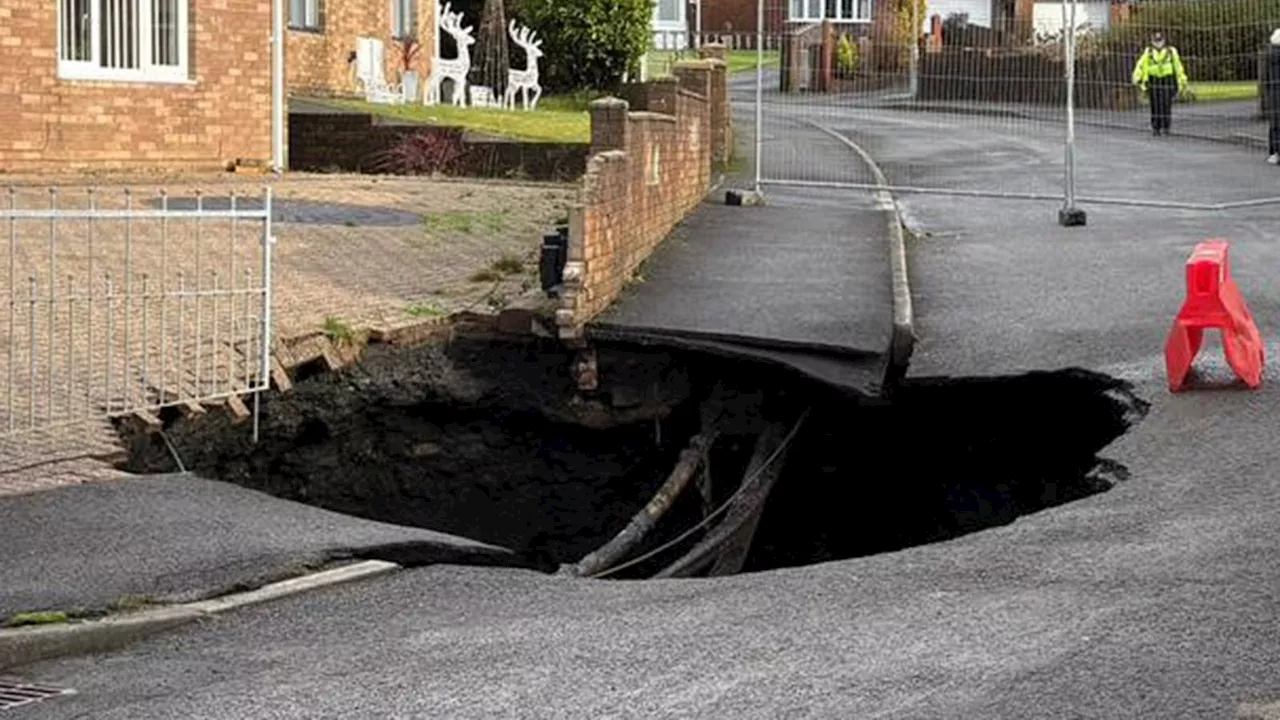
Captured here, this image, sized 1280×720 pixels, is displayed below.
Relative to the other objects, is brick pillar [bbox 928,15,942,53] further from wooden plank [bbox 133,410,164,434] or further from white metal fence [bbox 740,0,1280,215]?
wooden plank [bbox 133,410,164,434]

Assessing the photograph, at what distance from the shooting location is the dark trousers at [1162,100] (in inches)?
1014

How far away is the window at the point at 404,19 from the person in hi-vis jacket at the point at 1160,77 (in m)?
11.6

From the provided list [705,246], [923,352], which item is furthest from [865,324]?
[705,246]

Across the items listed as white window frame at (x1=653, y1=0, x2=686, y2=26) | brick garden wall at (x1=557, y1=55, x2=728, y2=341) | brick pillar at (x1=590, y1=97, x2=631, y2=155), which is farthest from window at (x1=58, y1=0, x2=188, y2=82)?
white window frame at (x1=653, y1=0, x2=686, y2=26)

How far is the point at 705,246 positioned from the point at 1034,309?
10.6 feet

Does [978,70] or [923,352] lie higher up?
[978,70]

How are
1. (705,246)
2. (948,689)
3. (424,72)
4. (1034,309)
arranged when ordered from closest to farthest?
(948,689)
(1034,309)
(705,246)
(424,72)

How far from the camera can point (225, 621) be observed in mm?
7375

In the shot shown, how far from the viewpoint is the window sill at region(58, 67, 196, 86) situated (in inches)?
809

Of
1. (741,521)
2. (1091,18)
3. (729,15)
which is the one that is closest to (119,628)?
Result: (741,521)

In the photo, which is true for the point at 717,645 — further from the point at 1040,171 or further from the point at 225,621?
the point at 1040,171

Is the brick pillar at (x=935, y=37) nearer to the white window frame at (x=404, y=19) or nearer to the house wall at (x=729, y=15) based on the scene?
the white window frame at (x=404, y=19)

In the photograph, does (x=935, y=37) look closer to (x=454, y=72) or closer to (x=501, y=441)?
(x=454, y=72)

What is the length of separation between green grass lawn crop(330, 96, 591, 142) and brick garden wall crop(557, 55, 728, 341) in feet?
15.6
